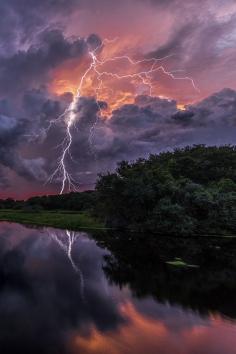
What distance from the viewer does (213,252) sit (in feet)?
114

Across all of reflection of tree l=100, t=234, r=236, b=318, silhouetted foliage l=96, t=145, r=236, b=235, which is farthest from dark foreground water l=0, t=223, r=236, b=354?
silhouetted foliage l=96, t=145, r=236, b=235

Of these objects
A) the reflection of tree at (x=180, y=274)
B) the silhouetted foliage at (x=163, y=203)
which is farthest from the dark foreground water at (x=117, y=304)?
the silhouetted foliage at (x=163, y=203)

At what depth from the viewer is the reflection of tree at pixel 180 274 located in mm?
18688

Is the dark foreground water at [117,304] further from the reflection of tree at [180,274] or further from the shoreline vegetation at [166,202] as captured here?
the shoreline vegetation at [166,202]

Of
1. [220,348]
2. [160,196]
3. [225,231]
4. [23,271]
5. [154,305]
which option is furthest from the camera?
[160,196]

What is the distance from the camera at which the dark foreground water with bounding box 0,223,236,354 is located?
1298 cm

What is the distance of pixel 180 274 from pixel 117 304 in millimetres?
7737

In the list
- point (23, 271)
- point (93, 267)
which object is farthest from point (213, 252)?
point (23, 271)

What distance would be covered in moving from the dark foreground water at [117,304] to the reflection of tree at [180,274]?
0.05 m

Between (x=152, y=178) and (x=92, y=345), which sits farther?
(x=152, y=178)

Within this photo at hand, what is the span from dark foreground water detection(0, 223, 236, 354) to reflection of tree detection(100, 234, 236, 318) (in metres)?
0.05

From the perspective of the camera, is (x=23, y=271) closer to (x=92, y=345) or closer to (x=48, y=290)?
(x=48, y=290)

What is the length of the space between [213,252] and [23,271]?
1740 centimetres

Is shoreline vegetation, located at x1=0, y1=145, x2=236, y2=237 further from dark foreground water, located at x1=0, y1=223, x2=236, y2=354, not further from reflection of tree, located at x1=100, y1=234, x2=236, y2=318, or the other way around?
dark foreground water, located at x1=0, y1=223, x2=236, y2=354
